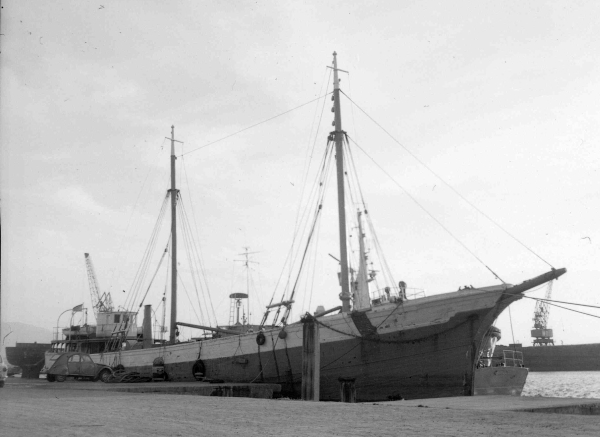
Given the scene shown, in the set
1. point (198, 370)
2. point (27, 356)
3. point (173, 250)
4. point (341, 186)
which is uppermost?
point (341, 186)

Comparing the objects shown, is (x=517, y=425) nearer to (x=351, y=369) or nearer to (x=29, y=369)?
(x=351, y=369)

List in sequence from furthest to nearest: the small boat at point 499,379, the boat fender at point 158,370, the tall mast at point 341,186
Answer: the boat fender at point 158,370
the small boat at point 499,379
the tall mast at point 341,186

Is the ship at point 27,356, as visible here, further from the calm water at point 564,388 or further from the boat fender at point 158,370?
the calm water at point 564,388

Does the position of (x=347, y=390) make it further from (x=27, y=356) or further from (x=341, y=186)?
(x=27, y=356)

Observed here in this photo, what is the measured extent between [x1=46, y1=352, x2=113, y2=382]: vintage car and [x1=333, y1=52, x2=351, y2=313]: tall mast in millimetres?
12760

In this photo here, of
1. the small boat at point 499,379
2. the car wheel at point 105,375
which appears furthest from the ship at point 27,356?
the small boat at point 499,379

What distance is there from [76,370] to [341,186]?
55.0ft

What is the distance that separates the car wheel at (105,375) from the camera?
2955 centimetres

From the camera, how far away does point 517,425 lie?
7375mm

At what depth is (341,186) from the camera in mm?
29703

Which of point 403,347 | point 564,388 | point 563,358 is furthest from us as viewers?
point 563,358

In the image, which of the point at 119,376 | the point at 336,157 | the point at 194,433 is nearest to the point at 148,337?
the point at 119,376

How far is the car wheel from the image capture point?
29.5m

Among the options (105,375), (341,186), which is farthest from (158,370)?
(341,186)
